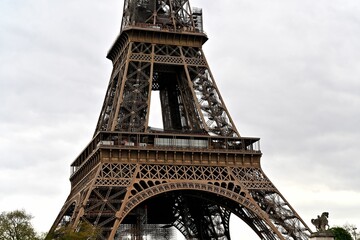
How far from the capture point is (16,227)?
4038 cm

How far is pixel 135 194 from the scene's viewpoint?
45719mm

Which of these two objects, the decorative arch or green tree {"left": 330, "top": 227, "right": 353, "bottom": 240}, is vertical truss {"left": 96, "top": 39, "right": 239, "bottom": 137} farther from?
green tree {"left": 330, "top": 227, "right": 353, "bottom": 240}

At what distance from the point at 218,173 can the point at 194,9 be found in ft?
55.1

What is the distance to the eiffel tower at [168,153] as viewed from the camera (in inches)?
1829

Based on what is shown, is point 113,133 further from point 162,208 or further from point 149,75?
→ point 162,208

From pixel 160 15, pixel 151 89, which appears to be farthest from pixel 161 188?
pixel 160 15

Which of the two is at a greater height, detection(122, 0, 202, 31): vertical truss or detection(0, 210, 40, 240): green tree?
detection(122, 0, 202, 31): vertical truss

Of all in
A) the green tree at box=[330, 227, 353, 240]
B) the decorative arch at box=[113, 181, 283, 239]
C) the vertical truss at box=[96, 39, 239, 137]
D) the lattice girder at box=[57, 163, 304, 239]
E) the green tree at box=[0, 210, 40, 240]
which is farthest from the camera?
the green tree at box=[330, 227, 353, 240]

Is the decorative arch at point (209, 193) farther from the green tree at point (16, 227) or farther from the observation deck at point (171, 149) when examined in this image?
the green tree at point (16, 227)

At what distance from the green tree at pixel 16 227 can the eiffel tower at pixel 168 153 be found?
358 centimetres

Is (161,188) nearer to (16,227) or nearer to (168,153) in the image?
(168,153)

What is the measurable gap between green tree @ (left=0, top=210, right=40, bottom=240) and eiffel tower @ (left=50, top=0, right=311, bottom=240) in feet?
11.7

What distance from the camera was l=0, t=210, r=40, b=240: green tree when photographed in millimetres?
39781

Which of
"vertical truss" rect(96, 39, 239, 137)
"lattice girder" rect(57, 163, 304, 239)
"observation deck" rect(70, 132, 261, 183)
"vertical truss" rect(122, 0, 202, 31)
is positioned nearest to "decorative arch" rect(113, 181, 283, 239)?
"lattice girder" rect(57, 163, 304, 239)
